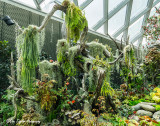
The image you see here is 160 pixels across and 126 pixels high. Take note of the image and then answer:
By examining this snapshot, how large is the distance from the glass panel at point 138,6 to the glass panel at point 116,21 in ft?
2.33

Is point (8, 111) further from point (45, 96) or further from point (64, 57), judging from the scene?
point (64, 57)

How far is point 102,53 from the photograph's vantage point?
166 inches

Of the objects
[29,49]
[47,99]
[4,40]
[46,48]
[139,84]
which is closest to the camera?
[29,49]

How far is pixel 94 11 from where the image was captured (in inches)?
292

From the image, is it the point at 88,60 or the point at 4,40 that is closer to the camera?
the point at 88,60

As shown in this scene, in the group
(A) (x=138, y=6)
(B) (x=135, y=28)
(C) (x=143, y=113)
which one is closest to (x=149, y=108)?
(C) (x=143, y=113)

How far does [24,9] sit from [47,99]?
3.56 metres

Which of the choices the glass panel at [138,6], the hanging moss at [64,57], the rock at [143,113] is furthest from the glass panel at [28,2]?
the glass panel at [138,6]

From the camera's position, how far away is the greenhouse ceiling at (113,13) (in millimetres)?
6498

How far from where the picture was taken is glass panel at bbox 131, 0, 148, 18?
28.2 ft

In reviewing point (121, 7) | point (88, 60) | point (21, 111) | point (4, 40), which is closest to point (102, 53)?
point (88, 60)

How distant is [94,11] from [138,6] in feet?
10.4

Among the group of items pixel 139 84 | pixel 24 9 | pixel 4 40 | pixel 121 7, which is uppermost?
pixel 121 7

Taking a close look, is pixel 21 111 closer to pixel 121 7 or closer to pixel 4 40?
pixel 4 40
